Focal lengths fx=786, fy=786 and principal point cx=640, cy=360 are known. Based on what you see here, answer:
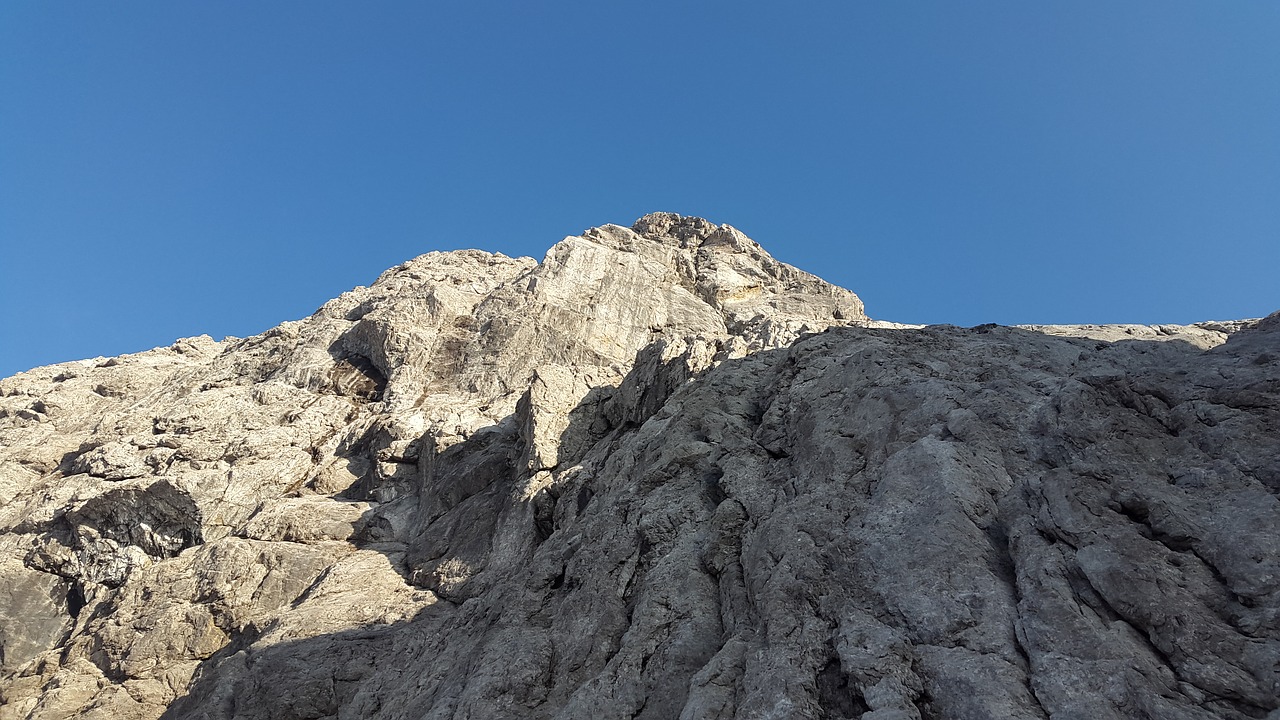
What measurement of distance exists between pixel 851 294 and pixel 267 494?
4360 centimetres

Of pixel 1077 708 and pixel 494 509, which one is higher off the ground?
pixel 494 509

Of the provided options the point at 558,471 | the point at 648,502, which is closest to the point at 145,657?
the point at 558,471

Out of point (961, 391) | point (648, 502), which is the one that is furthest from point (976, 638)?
point (648, 502)

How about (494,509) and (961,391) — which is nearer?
(961,391)

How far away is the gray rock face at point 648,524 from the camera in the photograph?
14.8 m

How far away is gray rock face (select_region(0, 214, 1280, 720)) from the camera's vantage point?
14836 millimetres

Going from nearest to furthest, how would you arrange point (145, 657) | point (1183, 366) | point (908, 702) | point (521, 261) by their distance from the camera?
point (908, 702), point (1183, 366), point (145, 657), point (521, 261)

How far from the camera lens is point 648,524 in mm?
24078

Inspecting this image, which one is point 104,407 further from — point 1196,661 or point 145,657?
point 1196,661

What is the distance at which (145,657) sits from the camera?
103 feet

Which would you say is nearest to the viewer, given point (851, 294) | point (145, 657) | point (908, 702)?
point (908, 702)

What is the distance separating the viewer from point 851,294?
62.1 m

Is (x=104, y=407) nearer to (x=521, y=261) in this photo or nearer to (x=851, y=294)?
(x=521, y=261)

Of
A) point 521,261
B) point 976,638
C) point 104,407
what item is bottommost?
point 976,638
